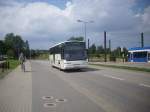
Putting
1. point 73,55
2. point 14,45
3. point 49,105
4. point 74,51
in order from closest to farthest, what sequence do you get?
point 49,105
point 73,55
point 74,51
point 14,45

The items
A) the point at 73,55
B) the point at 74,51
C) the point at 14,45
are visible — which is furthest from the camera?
the point at 14,45

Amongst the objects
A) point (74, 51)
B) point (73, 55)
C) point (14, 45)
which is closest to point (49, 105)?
point (73, 55)

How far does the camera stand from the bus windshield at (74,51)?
28359mm

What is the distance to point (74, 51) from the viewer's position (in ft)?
93.8

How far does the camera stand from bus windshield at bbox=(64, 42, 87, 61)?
1117 inches

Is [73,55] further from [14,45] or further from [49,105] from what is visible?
[14,45]

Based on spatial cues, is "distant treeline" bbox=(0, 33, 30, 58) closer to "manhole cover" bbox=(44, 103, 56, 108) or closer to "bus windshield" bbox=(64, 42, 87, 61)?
"bus windshield" bbox=(64, 42, 87, 61)

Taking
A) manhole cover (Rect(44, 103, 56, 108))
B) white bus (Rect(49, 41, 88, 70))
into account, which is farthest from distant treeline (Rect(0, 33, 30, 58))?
manhole cover (Rect(44, 103, 56, 108))

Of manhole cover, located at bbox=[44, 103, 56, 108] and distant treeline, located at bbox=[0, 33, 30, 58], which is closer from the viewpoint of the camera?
manhole cover, located at bbox=[44, 103, 56, 108]

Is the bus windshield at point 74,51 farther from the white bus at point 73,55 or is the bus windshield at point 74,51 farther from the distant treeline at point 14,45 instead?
the distant treeline at point 14,45

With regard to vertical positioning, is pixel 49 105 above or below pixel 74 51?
below

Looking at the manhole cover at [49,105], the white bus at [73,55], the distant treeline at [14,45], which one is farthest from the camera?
the distant treeline at [14,45]

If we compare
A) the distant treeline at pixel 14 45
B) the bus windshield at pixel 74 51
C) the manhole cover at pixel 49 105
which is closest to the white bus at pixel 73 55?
the bus windshield at pixel 74 51

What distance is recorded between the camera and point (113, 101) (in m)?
10.0
